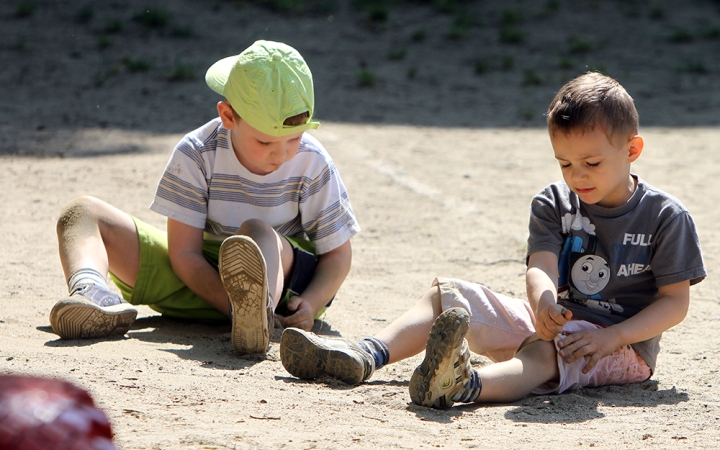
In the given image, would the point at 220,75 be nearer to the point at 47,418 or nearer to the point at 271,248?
the point at 271,248

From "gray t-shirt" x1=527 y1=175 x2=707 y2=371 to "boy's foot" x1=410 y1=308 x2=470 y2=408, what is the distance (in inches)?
20.0

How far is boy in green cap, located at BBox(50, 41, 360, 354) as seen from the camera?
289 cm

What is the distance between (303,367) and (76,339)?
80 cm

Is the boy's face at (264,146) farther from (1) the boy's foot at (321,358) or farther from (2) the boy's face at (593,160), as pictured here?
(2) the boy's face at (593,160)

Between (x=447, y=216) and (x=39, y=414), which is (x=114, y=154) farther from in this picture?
(x=39, y=414)

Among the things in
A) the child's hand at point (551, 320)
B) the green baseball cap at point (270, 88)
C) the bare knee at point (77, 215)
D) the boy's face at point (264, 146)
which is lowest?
the child's hand at point (551, 320)

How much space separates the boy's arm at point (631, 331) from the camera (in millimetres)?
2605

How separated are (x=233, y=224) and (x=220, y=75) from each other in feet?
1.76

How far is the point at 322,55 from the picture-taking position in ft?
29.9

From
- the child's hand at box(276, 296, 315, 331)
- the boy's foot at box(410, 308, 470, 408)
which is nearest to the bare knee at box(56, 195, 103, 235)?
the child's hand at box(276, 296, 315, 331)

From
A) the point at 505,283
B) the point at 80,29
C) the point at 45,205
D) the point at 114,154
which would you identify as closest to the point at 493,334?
the point at 505,283

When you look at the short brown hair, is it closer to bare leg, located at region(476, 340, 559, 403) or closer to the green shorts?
bare leg, located at region(476, 340, 559, 403)

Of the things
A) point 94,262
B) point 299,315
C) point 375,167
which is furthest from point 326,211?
point 375,167

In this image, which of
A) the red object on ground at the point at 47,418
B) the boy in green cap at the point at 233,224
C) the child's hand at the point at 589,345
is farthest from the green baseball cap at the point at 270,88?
the red object on ground at the point at 47,418
